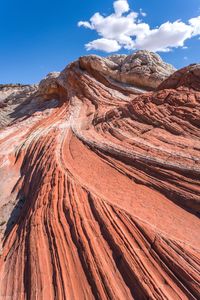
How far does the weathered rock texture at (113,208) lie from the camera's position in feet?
15.0

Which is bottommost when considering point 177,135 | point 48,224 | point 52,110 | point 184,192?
point 48,224

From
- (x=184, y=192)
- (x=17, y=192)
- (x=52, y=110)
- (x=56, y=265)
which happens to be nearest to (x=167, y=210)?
(x=184, y=192)

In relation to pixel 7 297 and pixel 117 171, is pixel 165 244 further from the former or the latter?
pixel 7 297

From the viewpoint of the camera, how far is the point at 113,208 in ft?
19.9

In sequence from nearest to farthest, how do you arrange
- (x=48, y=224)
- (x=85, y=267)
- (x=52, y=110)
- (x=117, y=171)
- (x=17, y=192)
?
1. (x=85, y=267)
2. (x=48, y=224)
3. (x=117, y=171)
4. (x=17, y=192)
5. (x=52, y=110)

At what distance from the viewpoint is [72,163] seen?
908 centimetres

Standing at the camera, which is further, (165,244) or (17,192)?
(17,192)

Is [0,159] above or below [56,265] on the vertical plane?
above

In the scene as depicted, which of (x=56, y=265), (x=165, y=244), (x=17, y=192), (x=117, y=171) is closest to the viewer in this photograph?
(x=165, y=244)

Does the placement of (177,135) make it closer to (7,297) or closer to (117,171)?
(117,171)

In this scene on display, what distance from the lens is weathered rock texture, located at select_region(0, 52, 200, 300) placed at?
4582 mm

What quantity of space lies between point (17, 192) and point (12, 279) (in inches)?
179

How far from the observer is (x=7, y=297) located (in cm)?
536

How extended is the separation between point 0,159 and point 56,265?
965 cm
